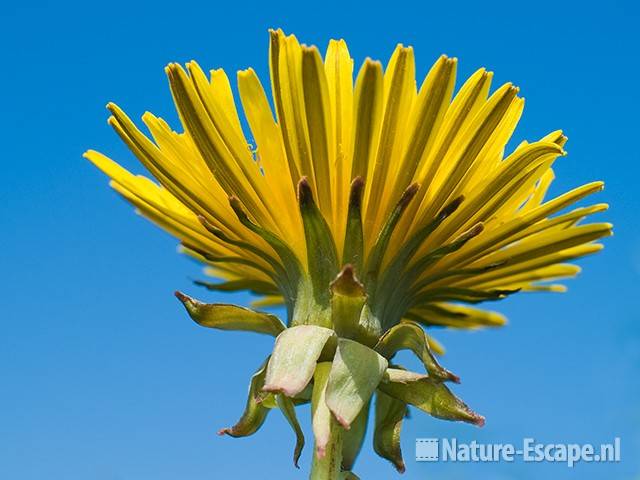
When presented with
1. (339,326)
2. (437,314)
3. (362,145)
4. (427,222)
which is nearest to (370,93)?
(362,145)

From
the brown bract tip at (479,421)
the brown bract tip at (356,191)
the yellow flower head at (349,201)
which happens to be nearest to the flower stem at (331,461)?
the yellow flower head at (349,201)

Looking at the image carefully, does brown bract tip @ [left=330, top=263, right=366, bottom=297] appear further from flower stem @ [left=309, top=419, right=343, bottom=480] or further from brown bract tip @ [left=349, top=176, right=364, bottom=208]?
flower stem @ [left=309, top=419, right=343, bottom=480]

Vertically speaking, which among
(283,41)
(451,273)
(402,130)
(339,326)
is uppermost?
(283,41)

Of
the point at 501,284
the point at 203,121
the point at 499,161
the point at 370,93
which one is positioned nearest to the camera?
the point at 370,93

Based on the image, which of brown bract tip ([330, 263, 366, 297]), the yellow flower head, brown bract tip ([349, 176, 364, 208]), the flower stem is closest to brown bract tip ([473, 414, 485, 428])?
the yellow flower head

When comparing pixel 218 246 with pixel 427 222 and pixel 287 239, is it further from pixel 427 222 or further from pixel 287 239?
pixel 427 222

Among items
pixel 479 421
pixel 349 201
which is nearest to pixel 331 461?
pixel 479 421

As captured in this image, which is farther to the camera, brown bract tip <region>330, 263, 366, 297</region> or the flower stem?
brown bract tip <region>330, 263, 366, 297</region>

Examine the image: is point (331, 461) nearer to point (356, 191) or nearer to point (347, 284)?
point (347, 284)

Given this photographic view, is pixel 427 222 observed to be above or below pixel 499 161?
below
